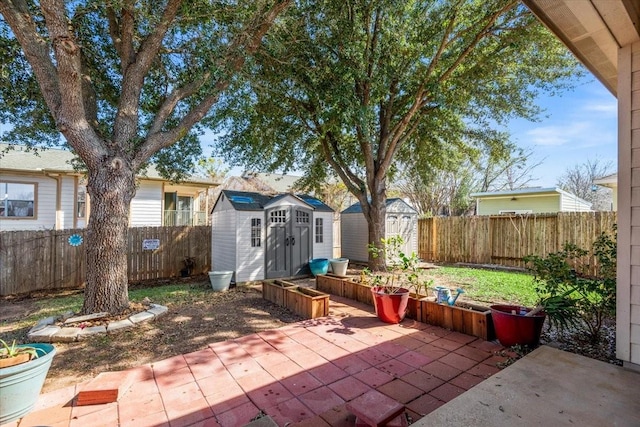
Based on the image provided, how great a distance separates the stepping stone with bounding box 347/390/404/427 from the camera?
182cm

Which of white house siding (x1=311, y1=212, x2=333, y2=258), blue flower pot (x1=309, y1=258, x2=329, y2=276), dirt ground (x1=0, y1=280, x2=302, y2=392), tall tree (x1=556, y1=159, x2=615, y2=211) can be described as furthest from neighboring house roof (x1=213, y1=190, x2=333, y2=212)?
tall tree (x1=556, y1=159, x2=615, y2=211)

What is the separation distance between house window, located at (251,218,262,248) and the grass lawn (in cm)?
440

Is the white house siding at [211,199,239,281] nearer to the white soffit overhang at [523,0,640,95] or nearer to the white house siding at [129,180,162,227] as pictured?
the white house siding at [129,180,162,227]

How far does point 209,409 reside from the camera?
2270 mm

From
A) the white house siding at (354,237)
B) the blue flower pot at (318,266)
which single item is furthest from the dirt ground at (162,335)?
the white house siding at (354,237)

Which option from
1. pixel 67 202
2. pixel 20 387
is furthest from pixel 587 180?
pixel 67 202

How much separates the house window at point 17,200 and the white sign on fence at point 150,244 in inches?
212

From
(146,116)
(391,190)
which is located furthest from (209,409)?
(391,190)

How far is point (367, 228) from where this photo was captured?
1033 centimetres

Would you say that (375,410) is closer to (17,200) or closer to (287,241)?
(287,241)

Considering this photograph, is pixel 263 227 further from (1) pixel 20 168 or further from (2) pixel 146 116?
(1) pixel 20 168

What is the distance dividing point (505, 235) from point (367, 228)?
4.30 m

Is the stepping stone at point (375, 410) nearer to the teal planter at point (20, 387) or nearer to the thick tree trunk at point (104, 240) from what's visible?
the teal planter at point (20, 387)

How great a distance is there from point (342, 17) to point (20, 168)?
1096cm
